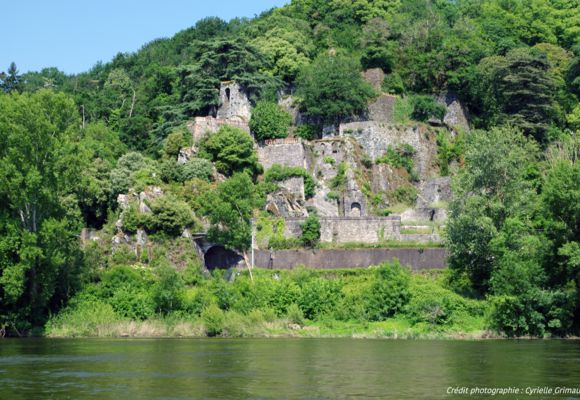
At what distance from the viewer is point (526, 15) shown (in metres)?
90.5

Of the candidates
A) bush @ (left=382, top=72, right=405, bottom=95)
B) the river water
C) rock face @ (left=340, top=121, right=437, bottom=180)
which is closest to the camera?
the river water

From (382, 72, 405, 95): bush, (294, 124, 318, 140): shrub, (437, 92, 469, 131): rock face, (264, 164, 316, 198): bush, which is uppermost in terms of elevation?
(382, 72, 405, 95): bush

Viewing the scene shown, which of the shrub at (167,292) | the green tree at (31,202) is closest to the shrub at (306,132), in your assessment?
the shrub at (167,292)

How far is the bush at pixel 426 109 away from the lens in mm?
77125

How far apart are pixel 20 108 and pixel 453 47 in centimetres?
3710

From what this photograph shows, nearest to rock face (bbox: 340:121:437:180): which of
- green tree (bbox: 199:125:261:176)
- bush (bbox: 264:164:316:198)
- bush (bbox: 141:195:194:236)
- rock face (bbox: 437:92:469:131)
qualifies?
rock face (bbox: 437:92:469:131)

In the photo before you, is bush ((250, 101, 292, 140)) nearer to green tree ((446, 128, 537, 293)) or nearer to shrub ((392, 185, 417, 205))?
shrub ((392, 185, 417, 205))

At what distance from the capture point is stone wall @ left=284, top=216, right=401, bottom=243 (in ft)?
208


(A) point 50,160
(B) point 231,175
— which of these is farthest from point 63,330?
(B) point 231,175

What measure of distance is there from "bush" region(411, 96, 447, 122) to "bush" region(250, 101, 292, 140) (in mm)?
10458

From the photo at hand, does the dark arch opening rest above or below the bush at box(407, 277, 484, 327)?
above

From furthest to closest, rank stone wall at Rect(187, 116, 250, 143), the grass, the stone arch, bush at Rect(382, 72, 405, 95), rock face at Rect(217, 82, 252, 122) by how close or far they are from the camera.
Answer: bush at Rect(382, 72, 405, 95)
rock face at Rect(217, 82, 252, 122)
stone wall at Rect(187, 116, 250, 143)
the stone arch
the grass

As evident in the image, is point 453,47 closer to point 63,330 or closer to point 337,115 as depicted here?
point 337,115

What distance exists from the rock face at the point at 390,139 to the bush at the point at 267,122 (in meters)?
4.59
